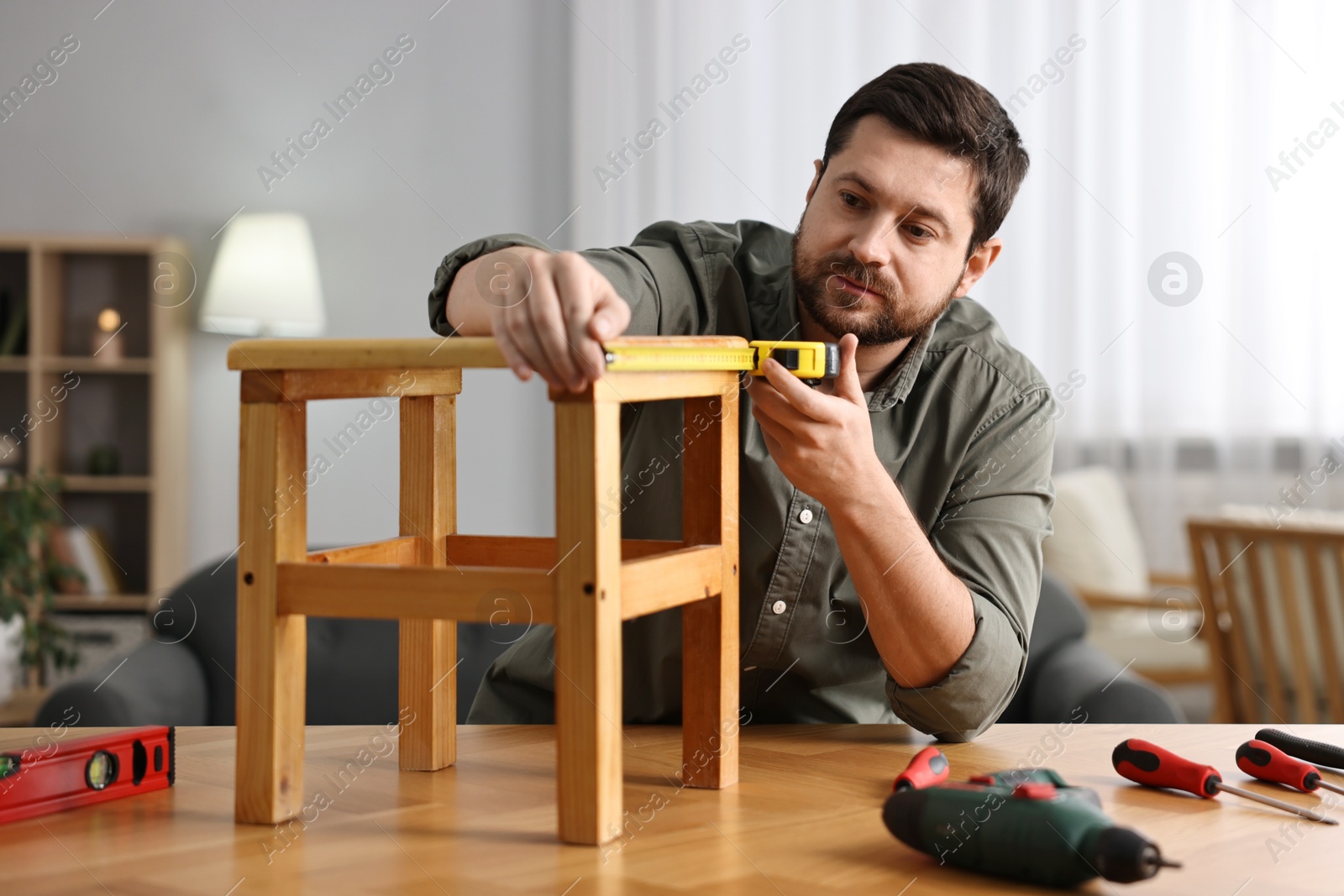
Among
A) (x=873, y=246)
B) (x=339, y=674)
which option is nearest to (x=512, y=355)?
(x=873, y=246)

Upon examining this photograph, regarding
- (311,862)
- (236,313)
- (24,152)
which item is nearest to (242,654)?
(311,862)

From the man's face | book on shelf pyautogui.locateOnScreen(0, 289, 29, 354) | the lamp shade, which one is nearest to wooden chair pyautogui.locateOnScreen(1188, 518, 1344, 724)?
the man's face

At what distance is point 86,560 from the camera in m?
2.86

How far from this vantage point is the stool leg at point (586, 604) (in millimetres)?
627

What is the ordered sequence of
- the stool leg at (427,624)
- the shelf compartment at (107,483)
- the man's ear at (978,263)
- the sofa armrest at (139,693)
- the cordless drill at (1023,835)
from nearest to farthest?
the cordless drill at (1023,835)
the stool leg at (427,624)
the man's ear at (978,263)
the sofa armrest at (139,693)
the shelf compartment at (107,483)

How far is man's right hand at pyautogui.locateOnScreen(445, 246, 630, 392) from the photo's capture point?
0.62 meters

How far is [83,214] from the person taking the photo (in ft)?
10.1

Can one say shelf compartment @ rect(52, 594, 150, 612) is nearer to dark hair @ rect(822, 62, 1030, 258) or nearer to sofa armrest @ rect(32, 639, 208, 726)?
sofa armrest @ rect(32, 639, 208, 726)

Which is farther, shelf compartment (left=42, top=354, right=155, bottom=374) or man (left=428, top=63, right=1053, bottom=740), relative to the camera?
shelf compartment (left=42, top=354, right=155, bottom=374)

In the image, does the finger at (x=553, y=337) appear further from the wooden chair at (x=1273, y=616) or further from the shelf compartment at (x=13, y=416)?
the shelf compartment at (x=13, y=416)

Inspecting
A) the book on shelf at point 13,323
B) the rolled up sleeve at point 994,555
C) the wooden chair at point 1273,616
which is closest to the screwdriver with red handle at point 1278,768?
the rolled up sleeve at point 994,555

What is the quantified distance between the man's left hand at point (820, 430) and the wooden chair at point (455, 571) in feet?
0.14

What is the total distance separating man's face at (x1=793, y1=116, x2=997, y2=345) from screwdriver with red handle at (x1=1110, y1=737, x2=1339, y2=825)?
1.41ft

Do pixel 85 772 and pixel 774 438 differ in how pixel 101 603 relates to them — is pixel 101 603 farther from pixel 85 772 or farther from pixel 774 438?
pixel 774 438
